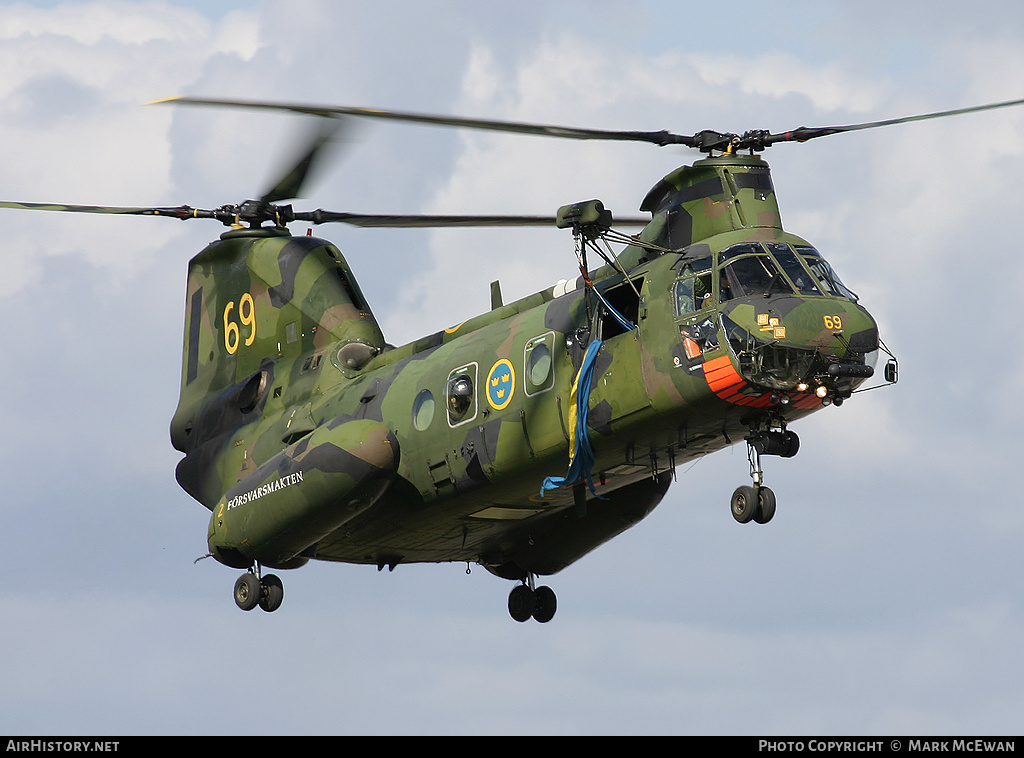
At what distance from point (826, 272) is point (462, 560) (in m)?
10.4

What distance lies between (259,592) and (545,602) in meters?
5.41

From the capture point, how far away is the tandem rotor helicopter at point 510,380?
23641 mm

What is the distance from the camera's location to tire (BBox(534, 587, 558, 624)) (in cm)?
3189

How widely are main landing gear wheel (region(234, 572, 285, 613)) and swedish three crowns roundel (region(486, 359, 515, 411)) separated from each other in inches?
230

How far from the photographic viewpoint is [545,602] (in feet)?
105

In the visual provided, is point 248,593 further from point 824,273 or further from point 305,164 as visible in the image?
point 824,273

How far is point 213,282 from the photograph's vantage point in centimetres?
Answer: 3444

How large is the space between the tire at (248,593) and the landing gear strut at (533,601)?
4.97 meters

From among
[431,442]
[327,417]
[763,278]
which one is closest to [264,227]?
[327,417]

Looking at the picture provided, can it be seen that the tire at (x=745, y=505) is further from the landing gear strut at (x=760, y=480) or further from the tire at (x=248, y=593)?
the tire at (x=248, y=593)

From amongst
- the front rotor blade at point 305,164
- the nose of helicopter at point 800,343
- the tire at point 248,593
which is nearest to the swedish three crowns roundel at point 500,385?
the nose of helicopter at point 800,343

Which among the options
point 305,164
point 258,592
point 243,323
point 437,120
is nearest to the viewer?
point 437,120

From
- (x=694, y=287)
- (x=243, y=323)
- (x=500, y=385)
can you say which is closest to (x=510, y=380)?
(x=500, y=385)
